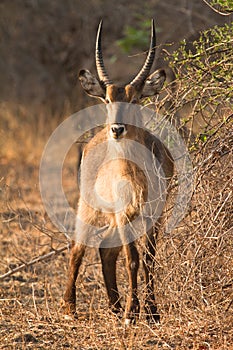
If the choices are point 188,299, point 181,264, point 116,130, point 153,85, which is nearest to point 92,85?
point 153,85

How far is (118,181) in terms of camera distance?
243 inches

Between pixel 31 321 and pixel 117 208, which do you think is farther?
pixel 117 208

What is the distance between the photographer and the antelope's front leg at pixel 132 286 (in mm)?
5652

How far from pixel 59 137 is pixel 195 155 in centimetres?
895

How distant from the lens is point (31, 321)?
18.7 ft

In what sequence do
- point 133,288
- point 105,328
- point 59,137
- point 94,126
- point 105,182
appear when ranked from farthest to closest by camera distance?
point 59,137, point 94,126, point 105,182, point 133,288, point 105,328

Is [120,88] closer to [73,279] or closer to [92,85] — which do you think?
[92,85]

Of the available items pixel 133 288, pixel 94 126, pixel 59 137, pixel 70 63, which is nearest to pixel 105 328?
pixel 133 288

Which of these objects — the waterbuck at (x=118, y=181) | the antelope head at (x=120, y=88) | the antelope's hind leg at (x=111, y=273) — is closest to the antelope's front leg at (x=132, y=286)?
the waterbuck at (x=118, y=181)

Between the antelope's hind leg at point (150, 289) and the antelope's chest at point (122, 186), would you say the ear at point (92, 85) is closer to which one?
the antelope's chest at point (122, 186)

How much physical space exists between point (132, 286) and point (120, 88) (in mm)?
1484

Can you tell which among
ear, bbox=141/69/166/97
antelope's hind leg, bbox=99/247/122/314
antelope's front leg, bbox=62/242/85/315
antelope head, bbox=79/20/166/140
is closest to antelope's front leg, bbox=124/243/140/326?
antelope's hind leg, bbox=99/247/122/314

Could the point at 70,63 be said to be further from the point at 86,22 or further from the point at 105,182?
the point at 105,182

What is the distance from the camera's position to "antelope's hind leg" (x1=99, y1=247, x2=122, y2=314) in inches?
246
